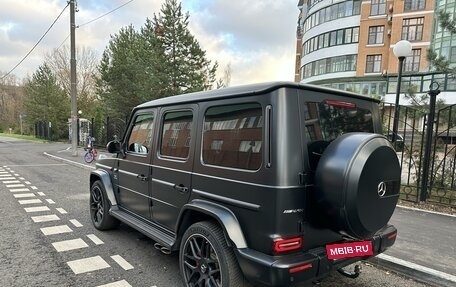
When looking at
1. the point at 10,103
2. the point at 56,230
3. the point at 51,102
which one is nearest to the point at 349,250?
the point at 56,230

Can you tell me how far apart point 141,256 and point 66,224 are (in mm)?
2040

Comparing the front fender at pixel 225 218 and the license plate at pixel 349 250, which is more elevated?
the front fender at pixel 225 218

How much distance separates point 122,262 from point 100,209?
1.50 metres

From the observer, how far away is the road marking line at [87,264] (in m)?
3.73

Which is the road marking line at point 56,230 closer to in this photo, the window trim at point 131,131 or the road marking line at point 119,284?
the window trim at point 131,131

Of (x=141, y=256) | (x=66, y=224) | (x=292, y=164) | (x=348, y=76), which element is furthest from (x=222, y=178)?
(x=348, y=76)

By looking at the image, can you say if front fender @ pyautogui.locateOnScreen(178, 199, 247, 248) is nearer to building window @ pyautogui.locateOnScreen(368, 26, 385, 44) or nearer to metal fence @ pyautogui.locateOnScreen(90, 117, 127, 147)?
metal fence @ pyautogui.locateOnScreen(90, 117, 127, 147)

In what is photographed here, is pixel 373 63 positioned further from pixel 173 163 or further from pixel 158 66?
pixel 173 163

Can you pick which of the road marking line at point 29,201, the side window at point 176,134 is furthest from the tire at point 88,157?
the side window at point 176,134

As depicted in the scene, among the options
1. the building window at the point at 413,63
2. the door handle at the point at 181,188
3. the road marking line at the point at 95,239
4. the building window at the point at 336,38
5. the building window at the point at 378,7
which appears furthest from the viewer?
the building window at the point at 336,38

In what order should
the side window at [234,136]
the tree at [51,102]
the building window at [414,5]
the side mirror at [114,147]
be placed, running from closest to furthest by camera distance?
the side window at [234,136] → the side mirror at [114,147] → the tree at [51,102] → the building window at [414,5]

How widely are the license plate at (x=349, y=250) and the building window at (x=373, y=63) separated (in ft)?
134

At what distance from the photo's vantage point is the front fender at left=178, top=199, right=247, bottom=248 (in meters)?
2.63

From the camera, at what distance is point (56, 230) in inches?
201
